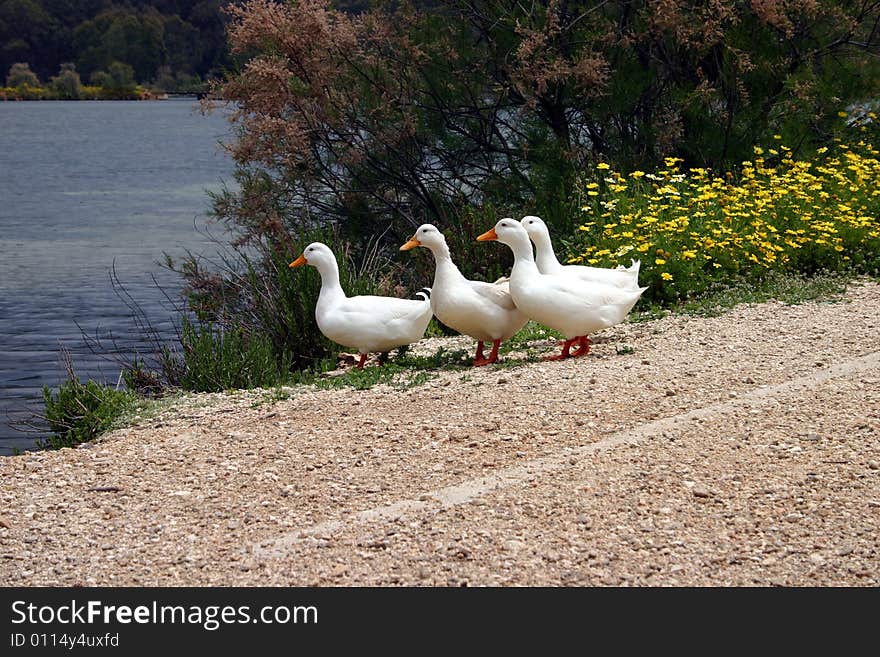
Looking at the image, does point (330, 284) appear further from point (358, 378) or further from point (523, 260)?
point (523, 260)

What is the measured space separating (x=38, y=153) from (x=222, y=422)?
4155cm

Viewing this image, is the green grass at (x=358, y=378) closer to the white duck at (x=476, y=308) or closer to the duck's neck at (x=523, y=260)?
the white duck at (x=476, y=308)

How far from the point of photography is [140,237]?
23578mm

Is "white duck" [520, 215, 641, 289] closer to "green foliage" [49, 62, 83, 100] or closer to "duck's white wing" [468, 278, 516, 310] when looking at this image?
"duck's white wing" [468, 278, 516, 310]

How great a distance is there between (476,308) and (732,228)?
3.65 meters

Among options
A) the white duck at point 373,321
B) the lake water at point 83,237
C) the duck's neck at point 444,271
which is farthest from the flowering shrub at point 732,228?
the lake water at point 83,237

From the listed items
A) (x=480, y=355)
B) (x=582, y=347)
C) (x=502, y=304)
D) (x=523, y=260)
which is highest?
(x=523, y=260)

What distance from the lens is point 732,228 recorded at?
1085 cm

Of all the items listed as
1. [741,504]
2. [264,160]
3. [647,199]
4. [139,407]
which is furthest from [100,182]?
[741,504]

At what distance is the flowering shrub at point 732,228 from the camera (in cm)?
1022

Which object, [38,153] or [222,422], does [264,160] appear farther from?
[38,153]

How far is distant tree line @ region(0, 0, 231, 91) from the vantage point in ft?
191

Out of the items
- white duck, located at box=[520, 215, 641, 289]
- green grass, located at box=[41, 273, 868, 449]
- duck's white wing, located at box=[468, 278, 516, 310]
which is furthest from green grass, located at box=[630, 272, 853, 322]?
duck's white wing, located at box=[468, 278, 516, 310]

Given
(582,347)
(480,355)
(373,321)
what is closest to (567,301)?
(582,347)
